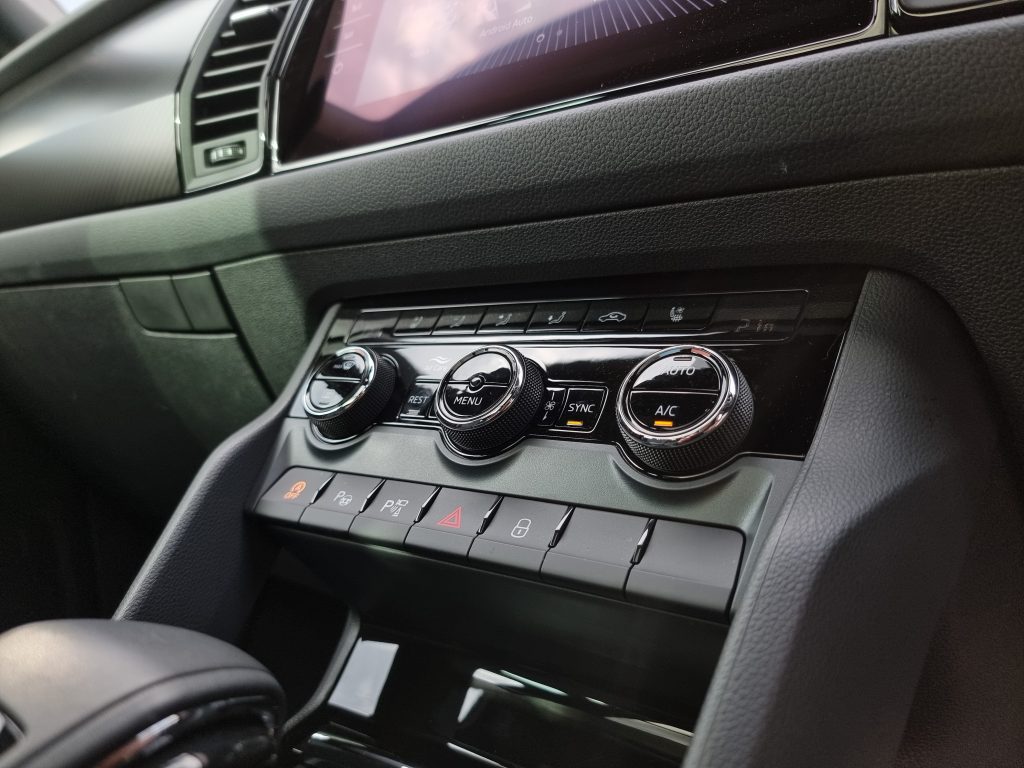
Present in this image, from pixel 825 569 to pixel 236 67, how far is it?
87 centimetres

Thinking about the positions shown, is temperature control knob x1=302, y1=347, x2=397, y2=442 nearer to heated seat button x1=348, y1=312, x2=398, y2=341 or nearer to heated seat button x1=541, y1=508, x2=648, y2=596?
heated seat button x1=348, y1=312, x2=398, y2=341

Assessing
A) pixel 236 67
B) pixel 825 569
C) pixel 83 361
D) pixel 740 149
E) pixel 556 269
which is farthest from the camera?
pixel 83 361

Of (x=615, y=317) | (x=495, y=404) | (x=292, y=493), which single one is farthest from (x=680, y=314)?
(x=292, y=493)

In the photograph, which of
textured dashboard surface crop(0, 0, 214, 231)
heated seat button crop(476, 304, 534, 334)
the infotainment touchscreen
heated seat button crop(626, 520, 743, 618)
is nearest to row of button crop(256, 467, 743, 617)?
heated seat button crop(626, 520, 743, 618)

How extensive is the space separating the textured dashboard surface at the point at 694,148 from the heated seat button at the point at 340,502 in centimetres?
23

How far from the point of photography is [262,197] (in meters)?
0.81

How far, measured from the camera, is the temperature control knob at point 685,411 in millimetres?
499

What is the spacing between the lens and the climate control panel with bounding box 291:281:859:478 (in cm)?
51

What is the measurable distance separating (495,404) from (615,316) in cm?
12

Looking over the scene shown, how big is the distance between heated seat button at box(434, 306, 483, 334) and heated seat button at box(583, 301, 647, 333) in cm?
12

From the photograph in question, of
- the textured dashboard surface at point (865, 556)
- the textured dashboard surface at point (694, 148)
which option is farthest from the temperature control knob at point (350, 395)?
the textured dashboard surface at point (865, 556)

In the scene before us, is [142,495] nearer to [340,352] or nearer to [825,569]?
[340,352]

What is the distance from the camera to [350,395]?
2.31 feet

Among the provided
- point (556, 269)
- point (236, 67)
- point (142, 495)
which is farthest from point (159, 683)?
point (142, 495)
